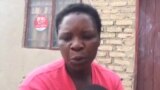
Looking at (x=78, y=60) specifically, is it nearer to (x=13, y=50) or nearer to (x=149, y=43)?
(x=149, y=43)

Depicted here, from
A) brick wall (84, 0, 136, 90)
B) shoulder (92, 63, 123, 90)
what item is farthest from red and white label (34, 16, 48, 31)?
shoulder (92, 63, 123, 90)

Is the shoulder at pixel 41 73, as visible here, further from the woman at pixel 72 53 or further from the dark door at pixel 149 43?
the dark door at pixel 149 43

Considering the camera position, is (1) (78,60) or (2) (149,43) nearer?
(1) (78,60)

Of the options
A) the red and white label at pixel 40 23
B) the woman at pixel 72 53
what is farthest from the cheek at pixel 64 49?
the red and white label at pixel 40 23

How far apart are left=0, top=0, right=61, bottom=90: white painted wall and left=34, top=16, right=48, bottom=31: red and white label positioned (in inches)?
14.3

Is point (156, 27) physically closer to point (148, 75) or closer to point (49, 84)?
point (148, 75)

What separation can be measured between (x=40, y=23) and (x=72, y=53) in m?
5.40

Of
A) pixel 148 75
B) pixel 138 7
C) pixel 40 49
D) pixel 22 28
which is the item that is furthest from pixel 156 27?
pixel 22 28

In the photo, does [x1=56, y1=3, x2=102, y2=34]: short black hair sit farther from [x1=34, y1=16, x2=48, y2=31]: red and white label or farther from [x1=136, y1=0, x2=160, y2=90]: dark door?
[x1=34, y1=16, x2=48, y2=31]: red and white label

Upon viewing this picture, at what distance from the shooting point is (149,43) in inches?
204

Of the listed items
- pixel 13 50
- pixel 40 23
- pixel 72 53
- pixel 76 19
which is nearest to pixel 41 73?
pixel 72 53

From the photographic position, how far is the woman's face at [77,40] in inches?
67.9

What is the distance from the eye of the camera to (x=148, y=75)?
5.21m

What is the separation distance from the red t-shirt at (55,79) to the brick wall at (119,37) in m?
3.22
